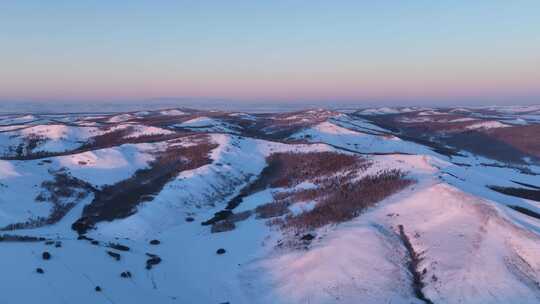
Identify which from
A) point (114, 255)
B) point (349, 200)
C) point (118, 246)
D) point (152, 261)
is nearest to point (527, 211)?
point (349, 200)

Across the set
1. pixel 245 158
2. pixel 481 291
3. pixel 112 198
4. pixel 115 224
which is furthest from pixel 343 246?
pixel 245 158

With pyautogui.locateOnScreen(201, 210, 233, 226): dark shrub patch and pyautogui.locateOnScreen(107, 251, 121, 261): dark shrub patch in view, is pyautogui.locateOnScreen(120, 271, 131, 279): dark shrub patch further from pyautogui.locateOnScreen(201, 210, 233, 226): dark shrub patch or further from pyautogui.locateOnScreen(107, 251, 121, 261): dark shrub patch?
pyautogui.locateOnScreen(201, 210, 233, 226): dark shrub patch

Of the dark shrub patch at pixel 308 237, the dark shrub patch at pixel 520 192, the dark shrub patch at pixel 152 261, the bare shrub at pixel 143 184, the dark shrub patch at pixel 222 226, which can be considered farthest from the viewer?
the bare shrub at pixel 143 184

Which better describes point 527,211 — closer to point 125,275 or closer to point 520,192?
point 520,192

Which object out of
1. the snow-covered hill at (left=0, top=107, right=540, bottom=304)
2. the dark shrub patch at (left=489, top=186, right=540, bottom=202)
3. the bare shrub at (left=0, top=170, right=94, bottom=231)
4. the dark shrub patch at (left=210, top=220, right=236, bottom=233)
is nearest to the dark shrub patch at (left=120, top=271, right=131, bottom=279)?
the snow-covered hill at (left=0, top=107, right=540, bottom=304)

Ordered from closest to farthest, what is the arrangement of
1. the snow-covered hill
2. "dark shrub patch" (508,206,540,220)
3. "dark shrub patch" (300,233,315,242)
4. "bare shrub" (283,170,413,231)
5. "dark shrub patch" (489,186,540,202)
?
the snow-covered hill → "dark shrub patch" (300,233,315,242) → "dark shrub patch" (508,206,540,220) → "bare shrub" (283,170,413,231) → "dark shrub patch" (489,186,540,202)

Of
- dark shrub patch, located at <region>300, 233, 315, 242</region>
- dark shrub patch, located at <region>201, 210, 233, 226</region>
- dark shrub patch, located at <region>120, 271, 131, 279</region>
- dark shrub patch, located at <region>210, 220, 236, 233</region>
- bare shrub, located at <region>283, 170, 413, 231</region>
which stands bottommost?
dark shrub patch, located at <region>201, 210, 233, 226</region>

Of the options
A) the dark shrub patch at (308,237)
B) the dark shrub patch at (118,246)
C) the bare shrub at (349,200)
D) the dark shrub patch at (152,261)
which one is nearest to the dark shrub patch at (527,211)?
the bare shrub at (349,200)

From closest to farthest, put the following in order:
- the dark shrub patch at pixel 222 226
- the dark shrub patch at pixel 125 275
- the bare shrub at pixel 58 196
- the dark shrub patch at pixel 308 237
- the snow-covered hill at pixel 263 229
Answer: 1. the snow-covered hill at pixel 263 229
2. the dark shrub patch at pixel 125 275
3. the dark shrub patch at pixel 308 237
4. the dark shrub patch at pixel 222 226
5. the bare shrub at pixel 58 196

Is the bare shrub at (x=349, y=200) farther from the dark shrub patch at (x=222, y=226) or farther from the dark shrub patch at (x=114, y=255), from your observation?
the dark shrub patch at (x=114, y=255)
